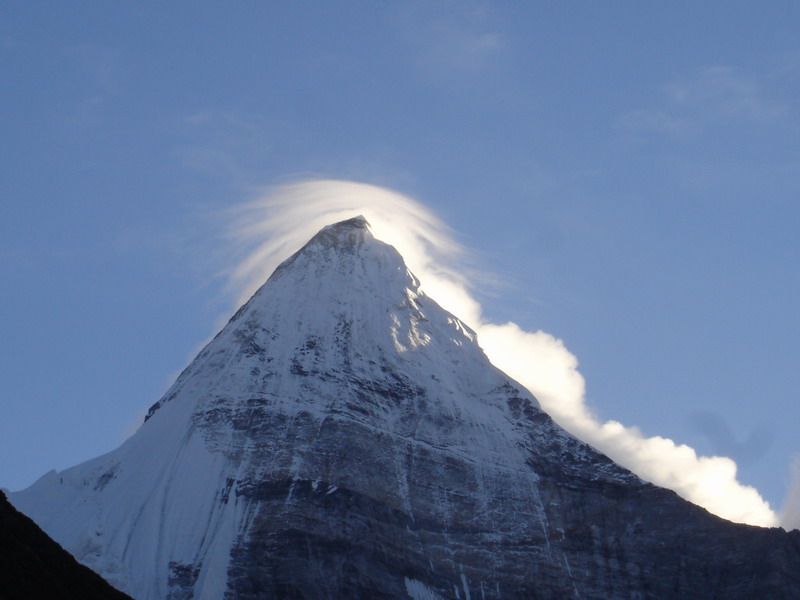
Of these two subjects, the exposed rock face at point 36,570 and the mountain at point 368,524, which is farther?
the mountain at point 368,524

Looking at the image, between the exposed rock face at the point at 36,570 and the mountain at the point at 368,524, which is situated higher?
the mountain at the point at 368,524

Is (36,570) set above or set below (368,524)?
below

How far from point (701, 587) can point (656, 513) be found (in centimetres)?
1348

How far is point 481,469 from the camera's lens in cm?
19725

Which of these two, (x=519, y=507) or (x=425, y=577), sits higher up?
(x=519, y=507)

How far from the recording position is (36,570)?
9494cm

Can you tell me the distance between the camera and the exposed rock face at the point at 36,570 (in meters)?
90.4

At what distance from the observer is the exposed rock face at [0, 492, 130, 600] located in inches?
3561

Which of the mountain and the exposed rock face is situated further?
the mountain

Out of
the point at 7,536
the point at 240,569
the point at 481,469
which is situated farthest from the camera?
the point at 481,469

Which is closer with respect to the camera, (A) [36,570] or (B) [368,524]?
(A) [36,570]

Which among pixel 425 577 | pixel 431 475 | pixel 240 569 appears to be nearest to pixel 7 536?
pixel 240 569

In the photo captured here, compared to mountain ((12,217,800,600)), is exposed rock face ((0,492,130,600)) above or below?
below

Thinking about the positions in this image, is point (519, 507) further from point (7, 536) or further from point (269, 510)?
point (7, 536)
